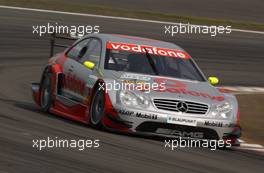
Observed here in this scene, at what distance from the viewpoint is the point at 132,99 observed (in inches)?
480

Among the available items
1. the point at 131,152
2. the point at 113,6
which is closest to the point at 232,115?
the point at 131,152

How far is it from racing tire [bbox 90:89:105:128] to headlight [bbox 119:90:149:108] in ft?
0.91

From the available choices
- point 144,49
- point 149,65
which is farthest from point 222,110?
point 144,49

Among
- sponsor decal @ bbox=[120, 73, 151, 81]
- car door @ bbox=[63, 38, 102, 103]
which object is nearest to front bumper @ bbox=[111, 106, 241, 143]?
sponsor decal @ bbox=[120, 73, 151, 81]

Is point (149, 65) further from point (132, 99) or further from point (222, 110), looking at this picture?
point (222, 110)

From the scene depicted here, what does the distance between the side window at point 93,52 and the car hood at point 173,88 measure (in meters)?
0.57

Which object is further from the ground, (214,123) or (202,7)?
(202,7)

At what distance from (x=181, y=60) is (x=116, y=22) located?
13642 millimetres

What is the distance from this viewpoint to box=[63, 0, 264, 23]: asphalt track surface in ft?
101

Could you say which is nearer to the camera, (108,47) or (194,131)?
(194,131)

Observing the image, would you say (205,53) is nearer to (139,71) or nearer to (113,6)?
(113,6)

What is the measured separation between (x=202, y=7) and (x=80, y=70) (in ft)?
61.5

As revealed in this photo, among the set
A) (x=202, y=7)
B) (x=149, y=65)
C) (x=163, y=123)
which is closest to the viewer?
(x=163, y=123)

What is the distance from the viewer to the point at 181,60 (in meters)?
13.9
